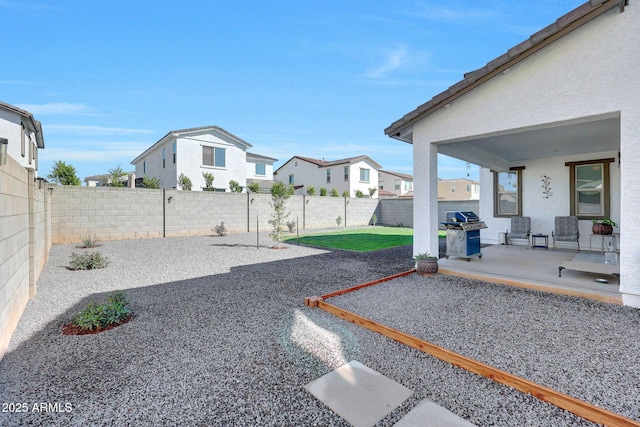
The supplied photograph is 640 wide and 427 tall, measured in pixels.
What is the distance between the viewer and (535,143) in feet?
25.5

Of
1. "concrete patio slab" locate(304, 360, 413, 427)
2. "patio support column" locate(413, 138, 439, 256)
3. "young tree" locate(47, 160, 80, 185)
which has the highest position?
"young tree" locate(47, 160, 80, 185)

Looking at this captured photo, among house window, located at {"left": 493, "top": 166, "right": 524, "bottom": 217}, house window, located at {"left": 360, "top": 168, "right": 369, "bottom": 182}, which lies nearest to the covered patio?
house window, located at {"left": 493, "top": 166, "right": 524, "bottom": 217}

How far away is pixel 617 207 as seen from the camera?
8.41 metres

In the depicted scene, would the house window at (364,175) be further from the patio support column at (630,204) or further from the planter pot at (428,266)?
the patio support column at (630,204)

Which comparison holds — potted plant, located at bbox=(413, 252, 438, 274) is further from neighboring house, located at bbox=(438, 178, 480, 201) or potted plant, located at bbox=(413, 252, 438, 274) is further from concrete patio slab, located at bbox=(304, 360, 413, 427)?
neighboring house, located at bbox=(438, 178, 480, 201)

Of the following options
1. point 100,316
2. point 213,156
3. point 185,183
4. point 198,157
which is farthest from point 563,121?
point 213,156

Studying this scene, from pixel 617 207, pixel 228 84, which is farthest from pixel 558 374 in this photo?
pixel 228 84

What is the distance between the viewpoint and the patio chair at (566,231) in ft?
28.4

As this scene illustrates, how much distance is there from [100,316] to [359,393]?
3.37 m

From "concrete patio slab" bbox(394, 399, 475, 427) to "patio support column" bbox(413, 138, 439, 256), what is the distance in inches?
182

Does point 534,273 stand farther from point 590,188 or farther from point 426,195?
point 590,188

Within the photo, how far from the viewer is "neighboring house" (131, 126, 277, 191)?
19.9 metres

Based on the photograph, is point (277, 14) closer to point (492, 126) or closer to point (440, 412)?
point (492, 126)

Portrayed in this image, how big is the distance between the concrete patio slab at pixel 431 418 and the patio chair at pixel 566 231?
29.7 ft
